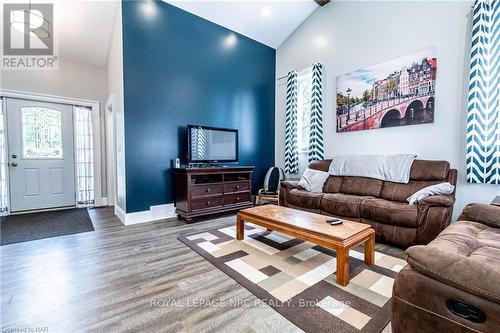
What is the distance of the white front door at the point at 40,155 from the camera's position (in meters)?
3.73

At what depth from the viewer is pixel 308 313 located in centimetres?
136

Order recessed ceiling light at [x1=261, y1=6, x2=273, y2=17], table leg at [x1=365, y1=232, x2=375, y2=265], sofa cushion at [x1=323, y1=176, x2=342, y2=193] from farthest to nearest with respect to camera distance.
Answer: recessed ceiling light at [x1=261, y1=6, x2=273, y2=17]
sofa cushion at [x1=323, y1=176, x2=342, y2=193]
table leg at [x1=365, y1=232, x2=375, y2=265]

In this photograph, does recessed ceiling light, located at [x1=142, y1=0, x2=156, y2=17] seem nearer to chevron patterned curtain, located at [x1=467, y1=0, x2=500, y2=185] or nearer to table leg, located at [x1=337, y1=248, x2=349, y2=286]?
table leg, located at [x1=337, y1=248, x2=349, y2=286]

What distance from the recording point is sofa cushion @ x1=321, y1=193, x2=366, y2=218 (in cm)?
268

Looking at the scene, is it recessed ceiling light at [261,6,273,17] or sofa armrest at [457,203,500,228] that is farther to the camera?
recessed ceiling light at [261,6,273,17]

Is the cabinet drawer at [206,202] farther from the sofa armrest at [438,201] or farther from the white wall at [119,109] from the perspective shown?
the sofa armrest at [438,201]

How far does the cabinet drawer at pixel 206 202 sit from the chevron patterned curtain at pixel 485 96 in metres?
3.16

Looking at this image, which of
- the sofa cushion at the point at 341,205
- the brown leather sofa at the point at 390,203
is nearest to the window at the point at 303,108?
the brown leather sofa at the point at 390,203

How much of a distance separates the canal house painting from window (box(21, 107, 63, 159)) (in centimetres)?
497

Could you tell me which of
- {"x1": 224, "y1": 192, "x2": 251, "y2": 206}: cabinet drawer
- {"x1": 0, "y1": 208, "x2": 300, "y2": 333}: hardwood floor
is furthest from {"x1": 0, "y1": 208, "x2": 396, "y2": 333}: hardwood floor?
{"x1": 224, "y1": 192, "x2": 251, "y2": 206}: cabinet drawer

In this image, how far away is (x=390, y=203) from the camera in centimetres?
250

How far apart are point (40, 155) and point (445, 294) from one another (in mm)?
5410

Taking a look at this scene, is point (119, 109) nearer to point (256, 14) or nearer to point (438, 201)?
point (256, 14)

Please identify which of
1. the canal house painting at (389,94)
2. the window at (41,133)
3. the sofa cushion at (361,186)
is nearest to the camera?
the canal house painting at (389,94)
